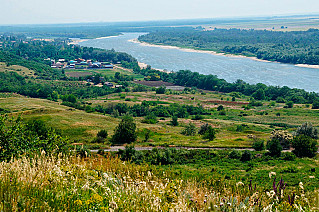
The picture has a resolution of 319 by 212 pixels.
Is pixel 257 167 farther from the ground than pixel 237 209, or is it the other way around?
pixel 237 209

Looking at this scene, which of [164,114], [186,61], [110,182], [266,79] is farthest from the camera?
[186,61]

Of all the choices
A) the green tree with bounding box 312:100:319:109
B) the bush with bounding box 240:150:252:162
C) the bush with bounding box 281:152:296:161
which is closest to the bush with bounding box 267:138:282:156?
the bush with bounding box 281:152:296:161

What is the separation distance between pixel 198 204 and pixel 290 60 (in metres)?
135

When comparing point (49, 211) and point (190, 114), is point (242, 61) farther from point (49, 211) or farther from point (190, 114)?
point (49, 211)

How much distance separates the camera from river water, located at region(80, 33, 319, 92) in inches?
3853

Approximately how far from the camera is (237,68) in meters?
121

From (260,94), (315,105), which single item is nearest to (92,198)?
(315,105)

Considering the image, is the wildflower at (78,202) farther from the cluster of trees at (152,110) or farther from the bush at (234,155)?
the cluster of trees at (152,110)

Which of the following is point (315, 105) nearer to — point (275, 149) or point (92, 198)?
point (275, 149)

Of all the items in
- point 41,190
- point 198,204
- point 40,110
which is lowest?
point 40,110

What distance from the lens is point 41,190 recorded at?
6.69 meters

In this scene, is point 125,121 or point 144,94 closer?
point 125,121

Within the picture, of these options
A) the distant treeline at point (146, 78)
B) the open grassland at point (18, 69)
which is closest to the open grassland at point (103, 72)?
the distant treeline at point (146, 78)

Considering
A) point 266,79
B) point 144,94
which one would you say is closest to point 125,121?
point 144,94
